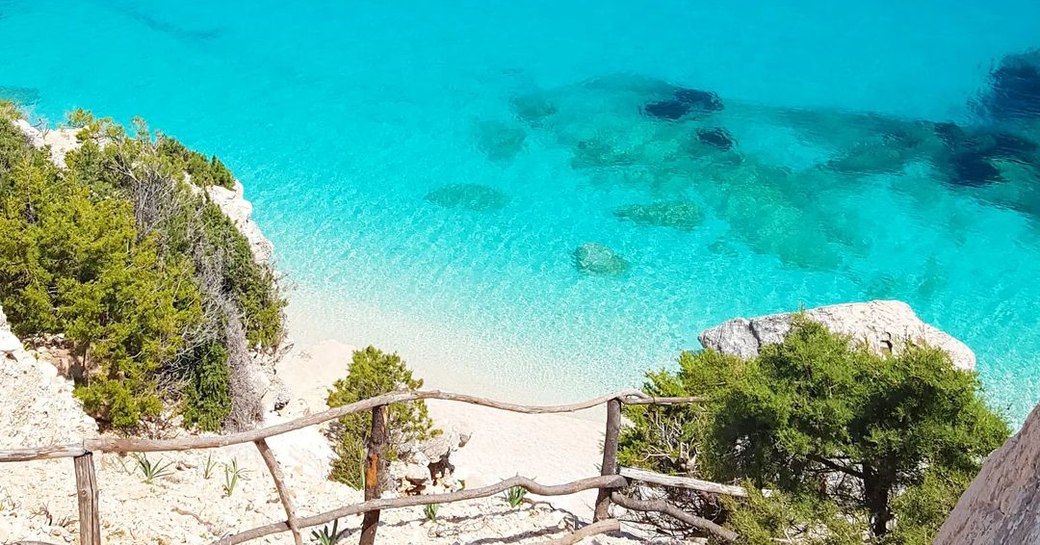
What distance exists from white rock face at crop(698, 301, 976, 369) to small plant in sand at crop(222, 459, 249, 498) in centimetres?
820

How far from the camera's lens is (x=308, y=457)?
9945 millimetres

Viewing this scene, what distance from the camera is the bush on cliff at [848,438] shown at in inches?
244

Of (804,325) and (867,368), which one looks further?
(804,325)

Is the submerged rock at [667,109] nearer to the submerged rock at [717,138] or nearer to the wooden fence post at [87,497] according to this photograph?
Result: the submerged rock at [717,138]

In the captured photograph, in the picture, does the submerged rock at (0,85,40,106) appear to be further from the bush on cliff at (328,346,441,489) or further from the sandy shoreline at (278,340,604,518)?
the bush on cliff at (328,346,441,489)

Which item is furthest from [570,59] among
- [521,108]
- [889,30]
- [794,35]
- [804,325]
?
[804,325]

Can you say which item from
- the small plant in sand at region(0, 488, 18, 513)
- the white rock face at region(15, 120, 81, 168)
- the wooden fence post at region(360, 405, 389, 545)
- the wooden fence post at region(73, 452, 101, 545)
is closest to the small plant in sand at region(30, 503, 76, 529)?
the small plant in sand at region(0, 488, 18, 513)

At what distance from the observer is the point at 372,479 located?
621cm

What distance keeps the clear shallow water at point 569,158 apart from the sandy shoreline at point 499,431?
4.08 feet

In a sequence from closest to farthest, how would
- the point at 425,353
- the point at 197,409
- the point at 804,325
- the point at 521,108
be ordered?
1. the point at 804,325
2. the point at 197,409
3. the point at 425,353
4. the point at 521,108

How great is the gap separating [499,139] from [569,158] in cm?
224

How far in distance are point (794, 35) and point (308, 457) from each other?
90.1ft

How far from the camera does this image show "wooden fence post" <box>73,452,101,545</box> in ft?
15.2

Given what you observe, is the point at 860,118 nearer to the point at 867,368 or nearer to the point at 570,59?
the point at 570,59
